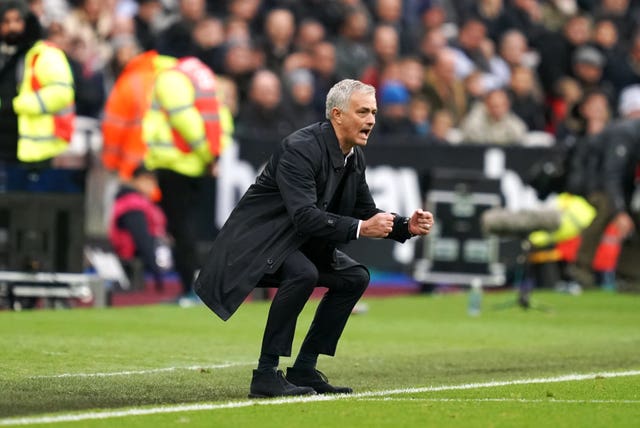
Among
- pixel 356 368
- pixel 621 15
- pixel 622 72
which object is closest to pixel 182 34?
pixel 622 72

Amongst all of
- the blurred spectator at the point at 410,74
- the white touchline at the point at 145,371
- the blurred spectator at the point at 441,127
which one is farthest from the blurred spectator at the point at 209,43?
the white touchline at the point at 145,371

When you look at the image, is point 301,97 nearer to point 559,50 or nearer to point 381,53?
point 381,53

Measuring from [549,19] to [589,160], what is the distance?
9.33 m

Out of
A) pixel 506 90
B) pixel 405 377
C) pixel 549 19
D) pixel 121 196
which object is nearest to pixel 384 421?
pixel 405 377

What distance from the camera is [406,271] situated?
22.6 metres

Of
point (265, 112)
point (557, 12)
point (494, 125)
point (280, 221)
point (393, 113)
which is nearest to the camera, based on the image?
point (280, 221)

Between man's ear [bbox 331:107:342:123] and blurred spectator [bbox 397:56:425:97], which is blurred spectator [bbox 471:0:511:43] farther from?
man's ear [bbox 331:107:342:123]

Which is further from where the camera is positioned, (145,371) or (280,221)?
(145,371)

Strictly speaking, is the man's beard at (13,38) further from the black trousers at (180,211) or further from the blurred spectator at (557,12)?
the blurred spectator at (557,12)

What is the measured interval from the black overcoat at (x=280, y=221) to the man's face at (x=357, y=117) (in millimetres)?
95

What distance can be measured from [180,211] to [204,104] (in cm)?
116

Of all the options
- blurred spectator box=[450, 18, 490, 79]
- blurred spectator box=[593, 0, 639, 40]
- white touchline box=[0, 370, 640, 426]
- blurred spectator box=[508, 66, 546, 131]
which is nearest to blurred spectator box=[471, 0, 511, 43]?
blurred spectator box=[450, 18, 490, 79]

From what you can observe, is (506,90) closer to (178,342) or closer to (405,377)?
(178,342)

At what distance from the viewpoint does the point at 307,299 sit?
33.7 feet
